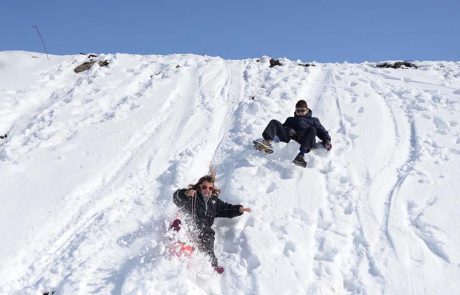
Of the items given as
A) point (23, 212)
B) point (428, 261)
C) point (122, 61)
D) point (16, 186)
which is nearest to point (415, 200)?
point (428, 261)

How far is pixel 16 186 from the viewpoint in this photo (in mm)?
7457

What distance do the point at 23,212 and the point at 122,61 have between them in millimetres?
7512

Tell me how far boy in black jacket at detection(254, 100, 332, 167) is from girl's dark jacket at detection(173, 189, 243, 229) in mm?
1689

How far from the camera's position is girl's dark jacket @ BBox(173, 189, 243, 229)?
19.0ft

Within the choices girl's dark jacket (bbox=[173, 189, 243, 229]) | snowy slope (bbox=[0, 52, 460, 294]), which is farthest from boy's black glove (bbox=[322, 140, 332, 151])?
girl's dark jacket (bbox=[173, 189, 243, 229])

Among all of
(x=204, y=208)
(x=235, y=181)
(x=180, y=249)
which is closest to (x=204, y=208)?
(x=204, y=208)

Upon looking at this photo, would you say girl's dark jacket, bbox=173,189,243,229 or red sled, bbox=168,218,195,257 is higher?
girl's dark jacket, bbox=173,189,243,229

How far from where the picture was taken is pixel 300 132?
7.66 m

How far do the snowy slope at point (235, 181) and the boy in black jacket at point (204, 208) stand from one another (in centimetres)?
20

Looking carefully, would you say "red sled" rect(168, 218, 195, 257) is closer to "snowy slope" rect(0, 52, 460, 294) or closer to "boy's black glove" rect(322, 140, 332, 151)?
"snowy slope" rect(0, 52, 460, 294)

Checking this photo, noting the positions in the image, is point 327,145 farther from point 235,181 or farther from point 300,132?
point 235,181

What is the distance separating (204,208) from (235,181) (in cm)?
120

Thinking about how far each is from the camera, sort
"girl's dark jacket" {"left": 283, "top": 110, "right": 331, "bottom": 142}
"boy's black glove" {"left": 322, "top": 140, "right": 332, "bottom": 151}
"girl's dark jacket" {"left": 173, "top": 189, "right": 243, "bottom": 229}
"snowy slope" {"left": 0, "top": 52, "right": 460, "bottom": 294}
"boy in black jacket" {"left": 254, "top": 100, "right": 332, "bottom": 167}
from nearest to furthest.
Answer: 1. "snowy slope" {"left": 0, "top": 52, "right": 460, "bottom": 294}
2. "girl's dark jacket" {"left": 173, "top": 189, "right": 243, "bottom": 229}
3. "boy in black jacket" {"left": 254, "top": 100, "right": 332, "bottom": 167}
4. "boy's black glove" {"left": 322, "top": 140, "right": 332, "bottom": 151}
5. "girl's dark jacket" {"left": 283, "top": 110, "right": 331, "bottom": 142}

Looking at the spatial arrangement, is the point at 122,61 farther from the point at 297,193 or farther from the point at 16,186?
the point at 297,193
